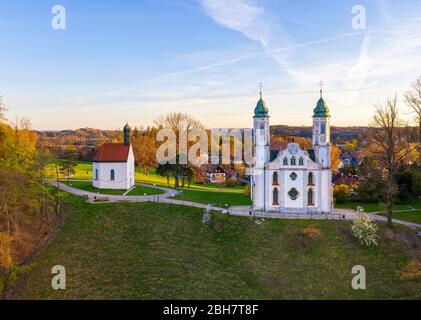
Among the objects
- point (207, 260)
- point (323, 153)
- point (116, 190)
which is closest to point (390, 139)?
point (323, 153)

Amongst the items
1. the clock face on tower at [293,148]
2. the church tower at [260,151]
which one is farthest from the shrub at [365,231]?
the church tower at [260,151]

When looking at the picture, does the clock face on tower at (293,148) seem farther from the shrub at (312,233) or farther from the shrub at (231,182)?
the shrub at (231,182)

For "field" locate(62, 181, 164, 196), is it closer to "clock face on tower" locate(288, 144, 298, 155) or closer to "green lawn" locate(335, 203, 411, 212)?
"clock face on tower" locate(288, 144, 298, 155)

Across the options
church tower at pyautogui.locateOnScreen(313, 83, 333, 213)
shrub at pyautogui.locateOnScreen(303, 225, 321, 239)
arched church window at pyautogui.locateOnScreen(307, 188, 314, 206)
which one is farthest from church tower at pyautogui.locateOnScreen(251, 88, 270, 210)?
shrub at pyautogui.locateOnScreen(303, 225, 321, 239)

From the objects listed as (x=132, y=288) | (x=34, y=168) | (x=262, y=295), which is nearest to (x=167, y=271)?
(x=132, y=288)

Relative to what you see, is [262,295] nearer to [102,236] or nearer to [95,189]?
[102,236]

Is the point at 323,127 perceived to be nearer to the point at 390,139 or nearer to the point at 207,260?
the point at 390,139
